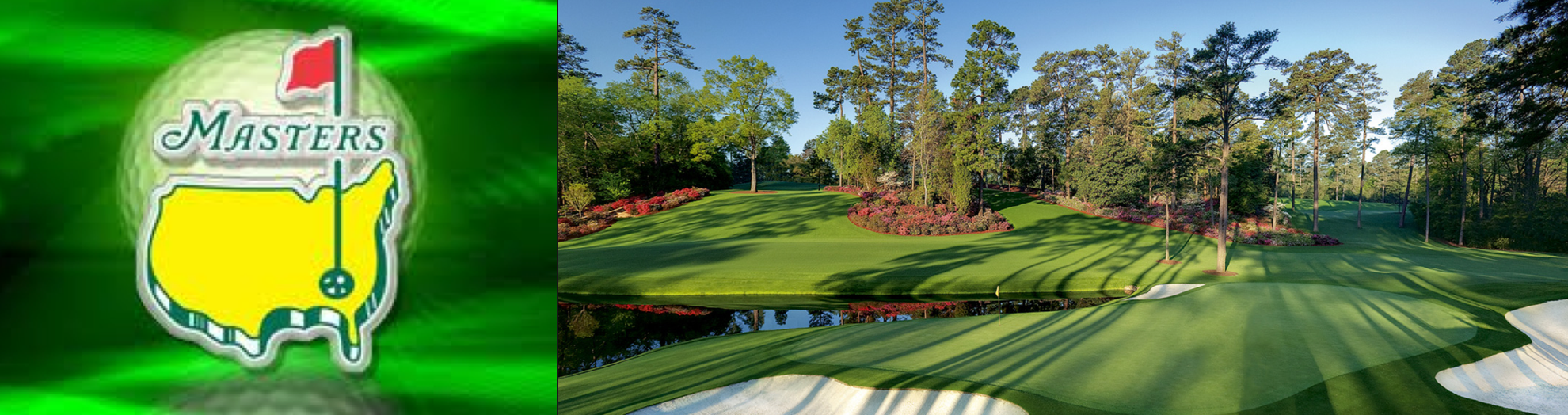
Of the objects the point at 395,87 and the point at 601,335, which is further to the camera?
the point at 601,335

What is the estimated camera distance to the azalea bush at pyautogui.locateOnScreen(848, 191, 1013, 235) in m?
25.8

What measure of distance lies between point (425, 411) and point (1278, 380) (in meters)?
7.80

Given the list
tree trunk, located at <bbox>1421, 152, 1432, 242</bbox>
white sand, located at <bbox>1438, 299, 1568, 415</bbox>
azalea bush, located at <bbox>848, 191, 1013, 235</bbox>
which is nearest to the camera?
white sand, located at <bbox>1438, 299, 1568, 415</bbox>

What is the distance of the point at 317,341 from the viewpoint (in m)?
2.38

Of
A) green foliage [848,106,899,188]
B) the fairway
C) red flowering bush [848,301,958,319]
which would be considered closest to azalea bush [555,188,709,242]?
the fairway

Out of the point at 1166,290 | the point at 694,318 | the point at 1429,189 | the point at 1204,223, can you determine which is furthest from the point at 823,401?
the point at 1429,189

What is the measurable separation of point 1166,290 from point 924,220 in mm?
14412

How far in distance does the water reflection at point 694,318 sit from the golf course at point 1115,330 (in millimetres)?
915

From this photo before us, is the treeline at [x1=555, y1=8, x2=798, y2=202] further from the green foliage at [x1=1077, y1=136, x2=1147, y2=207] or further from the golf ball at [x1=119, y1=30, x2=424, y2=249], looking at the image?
the golf ball at [x1=119, y1=30, x2=424, y2=249]

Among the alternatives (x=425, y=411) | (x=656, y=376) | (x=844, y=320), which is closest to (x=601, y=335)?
(x=656, y=376)

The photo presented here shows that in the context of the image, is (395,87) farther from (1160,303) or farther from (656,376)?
(1160,303)

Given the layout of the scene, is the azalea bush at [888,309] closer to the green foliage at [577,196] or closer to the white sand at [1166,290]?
the white sand at [1166,290]

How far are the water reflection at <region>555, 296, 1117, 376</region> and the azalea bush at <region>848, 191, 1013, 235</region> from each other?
12.7 meters

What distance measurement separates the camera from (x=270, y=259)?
7.63ft
